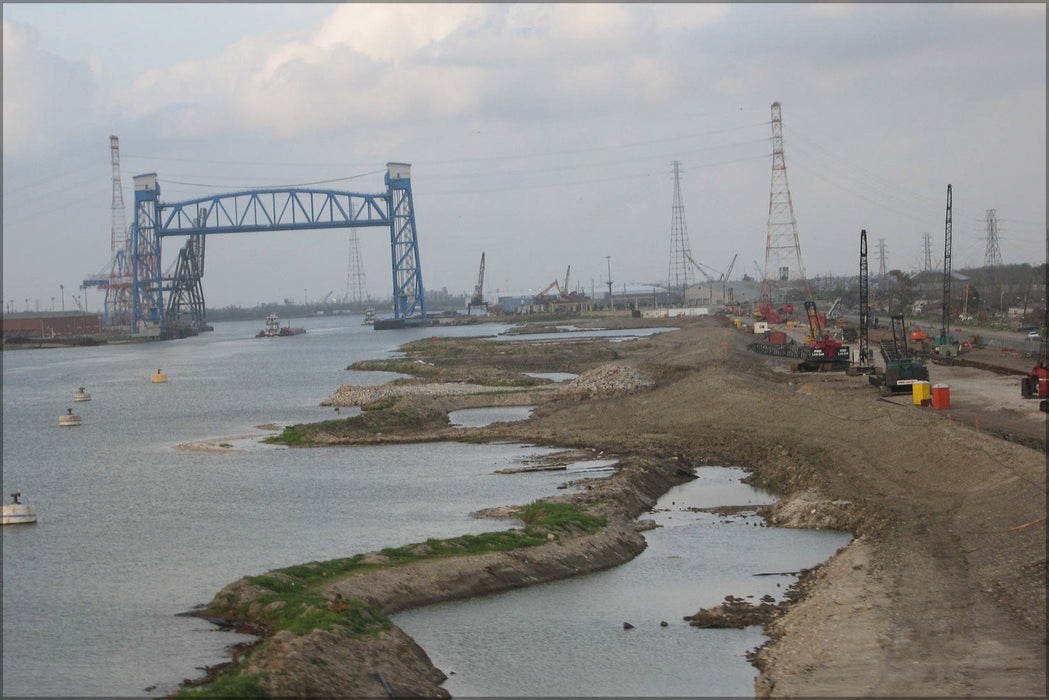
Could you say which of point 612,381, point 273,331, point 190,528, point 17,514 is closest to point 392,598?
point 190,528

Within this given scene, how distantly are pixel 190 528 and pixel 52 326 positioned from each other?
11520 centimetres

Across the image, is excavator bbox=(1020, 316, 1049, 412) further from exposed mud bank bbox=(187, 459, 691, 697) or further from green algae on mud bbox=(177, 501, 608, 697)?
green algae on mud bbox=(177, 501, 608, 697)

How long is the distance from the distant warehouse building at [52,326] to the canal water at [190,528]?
296 ft

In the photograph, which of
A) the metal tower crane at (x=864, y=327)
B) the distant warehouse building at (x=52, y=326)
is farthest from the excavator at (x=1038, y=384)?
the distant warehouse building at (x=52, y=326)

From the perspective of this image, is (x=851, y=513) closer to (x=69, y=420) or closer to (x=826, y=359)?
(x=826, y=359)

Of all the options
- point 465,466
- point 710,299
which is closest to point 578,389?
point 465,466

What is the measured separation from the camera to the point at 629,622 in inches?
462

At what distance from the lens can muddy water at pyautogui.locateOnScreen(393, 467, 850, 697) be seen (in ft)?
33.1

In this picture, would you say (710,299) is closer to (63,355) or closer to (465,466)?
(63,355)

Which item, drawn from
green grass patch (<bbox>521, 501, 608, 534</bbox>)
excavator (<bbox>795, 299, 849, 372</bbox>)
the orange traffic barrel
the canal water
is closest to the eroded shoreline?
the canal water

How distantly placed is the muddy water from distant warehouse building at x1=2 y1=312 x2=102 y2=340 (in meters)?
115

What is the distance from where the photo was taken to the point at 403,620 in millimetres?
11609

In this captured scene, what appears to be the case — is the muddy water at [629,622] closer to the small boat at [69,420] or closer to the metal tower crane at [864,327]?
the metal tower crane at [864,327]

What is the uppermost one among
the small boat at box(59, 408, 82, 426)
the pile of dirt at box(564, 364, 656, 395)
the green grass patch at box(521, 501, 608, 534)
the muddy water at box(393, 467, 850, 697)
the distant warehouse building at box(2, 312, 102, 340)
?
the distant warehouse building at box(2, 312, 102, 340)
